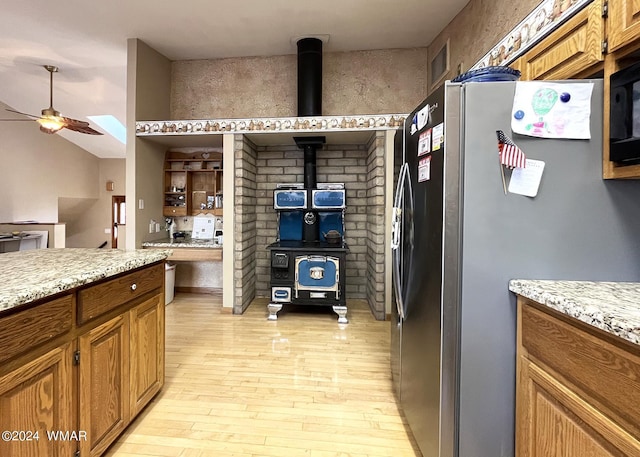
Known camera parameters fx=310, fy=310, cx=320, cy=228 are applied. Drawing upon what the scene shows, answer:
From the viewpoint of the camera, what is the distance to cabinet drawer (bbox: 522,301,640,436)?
761 mm

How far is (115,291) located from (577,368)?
6.08ft

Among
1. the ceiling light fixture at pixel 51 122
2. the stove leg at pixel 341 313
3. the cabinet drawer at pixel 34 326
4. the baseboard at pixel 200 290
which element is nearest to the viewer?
the cabinet drawer at pixel 34 326

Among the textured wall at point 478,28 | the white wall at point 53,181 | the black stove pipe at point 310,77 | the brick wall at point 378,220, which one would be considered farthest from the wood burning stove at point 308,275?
the white wall at point 53,181

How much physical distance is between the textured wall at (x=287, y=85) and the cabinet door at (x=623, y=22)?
2.82 m

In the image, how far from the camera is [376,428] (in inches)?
69.2

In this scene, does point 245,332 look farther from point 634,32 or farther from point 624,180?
point 634,32

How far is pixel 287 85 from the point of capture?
408 cm

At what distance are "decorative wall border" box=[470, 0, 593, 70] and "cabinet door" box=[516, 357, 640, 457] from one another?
1646mm

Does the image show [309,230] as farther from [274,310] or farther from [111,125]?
[111,125]

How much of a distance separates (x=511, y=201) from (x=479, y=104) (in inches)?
15.7

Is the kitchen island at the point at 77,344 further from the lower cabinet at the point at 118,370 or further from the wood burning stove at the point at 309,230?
the wood burning stove at the point at 309,230

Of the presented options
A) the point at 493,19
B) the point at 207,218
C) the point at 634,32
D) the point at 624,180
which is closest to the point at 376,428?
the point at 624,180

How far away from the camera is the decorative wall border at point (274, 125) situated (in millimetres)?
3453

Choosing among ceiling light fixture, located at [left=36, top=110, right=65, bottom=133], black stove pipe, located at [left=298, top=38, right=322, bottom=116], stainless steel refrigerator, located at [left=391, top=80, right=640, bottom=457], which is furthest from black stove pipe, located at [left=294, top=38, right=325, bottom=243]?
ceiling light fixture, located at [left=36, top=110, right=65, bottom=133]
